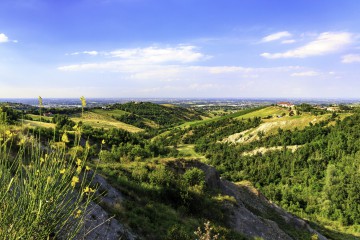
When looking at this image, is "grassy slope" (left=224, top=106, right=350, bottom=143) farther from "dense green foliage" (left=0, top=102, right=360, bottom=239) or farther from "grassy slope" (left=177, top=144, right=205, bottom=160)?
"grassy slope" (left=177, top=144, right=205, bottom=160)

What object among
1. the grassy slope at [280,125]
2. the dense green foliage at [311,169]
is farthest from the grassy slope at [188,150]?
the grassy slope at [280,125]

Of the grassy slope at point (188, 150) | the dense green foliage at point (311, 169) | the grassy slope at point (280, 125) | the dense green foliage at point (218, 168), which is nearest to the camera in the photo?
the dense green foliage at point (218, 168)

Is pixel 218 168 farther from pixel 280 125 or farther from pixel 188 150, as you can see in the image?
pixel 280 125

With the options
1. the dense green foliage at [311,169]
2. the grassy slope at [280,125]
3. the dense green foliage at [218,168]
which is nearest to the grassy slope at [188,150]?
the dense green foliage at [218,168]

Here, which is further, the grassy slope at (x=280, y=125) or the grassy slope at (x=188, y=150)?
the grassy slope at (x=188, y=150)

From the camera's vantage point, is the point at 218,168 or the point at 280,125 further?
the point at 280,125

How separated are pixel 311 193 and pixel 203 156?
55529 millimetres

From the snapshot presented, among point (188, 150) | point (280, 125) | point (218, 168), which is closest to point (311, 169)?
point (218, 168)

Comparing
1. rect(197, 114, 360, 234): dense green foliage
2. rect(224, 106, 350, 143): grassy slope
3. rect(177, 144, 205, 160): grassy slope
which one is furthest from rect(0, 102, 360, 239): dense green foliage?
rect(224, 106, 350, 143): grassy slope

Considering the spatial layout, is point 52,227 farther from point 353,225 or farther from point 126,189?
point 353,225

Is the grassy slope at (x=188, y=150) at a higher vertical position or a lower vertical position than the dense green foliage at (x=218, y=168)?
lower

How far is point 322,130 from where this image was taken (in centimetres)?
10569

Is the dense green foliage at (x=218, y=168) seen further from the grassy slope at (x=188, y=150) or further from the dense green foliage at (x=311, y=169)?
the grassy slope at (x=188, y=150)

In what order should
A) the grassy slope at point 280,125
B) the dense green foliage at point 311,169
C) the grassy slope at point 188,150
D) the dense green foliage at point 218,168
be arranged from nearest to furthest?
1. the dense green foliage at point 218,168
2. the dense green foliage at point 311,169
3. the grassy slope at point 280,125
4. the grassy slope at point 188,150
